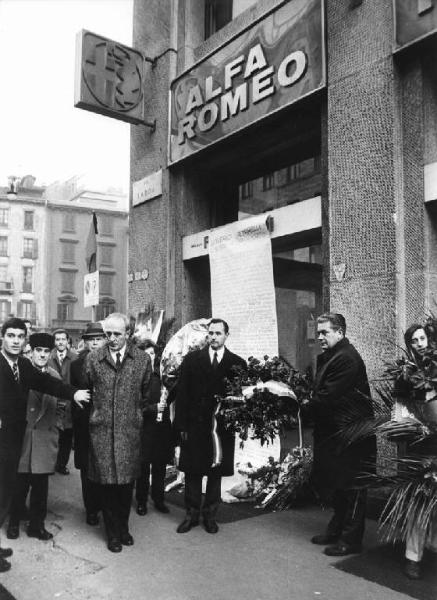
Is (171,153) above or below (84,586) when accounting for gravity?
above

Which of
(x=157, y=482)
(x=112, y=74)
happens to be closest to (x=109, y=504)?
(x=157, y=482)

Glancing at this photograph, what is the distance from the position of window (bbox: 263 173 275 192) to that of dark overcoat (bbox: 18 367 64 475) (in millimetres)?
4855

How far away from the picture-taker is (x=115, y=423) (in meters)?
4.78

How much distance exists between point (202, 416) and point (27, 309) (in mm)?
53728

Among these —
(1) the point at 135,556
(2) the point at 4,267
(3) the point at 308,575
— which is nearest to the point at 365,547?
(3) the point at 308,575

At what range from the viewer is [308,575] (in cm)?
401

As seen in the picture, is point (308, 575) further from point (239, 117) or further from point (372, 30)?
point (239, 117)

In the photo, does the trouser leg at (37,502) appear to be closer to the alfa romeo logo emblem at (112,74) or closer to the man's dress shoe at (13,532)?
the man's dress shoe at (13,532)

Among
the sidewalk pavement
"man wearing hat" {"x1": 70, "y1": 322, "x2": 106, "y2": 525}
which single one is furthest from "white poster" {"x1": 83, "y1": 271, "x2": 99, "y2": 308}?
the sidewalk pavement

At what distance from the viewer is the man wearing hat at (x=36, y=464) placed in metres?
4.94

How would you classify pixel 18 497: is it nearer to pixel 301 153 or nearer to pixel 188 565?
pixel 188 565

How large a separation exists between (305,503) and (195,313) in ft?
13.8

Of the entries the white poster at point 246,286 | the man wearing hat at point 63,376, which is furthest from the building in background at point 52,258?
the white poster at point 246,286

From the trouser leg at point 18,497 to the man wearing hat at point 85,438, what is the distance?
1.92 ft
